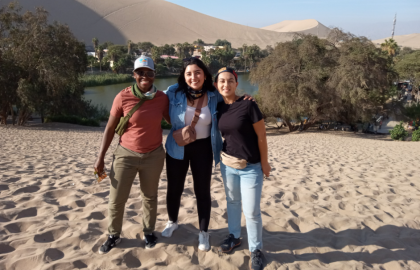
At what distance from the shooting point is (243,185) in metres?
2.38

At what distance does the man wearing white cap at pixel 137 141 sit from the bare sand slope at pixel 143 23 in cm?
10674

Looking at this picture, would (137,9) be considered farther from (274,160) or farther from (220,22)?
(274,160)

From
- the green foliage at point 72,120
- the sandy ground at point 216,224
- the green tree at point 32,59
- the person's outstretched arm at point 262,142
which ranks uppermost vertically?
the green tree at point 32,59

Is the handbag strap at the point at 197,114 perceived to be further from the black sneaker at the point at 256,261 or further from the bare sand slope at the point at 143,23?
the bare sand slope at the point at 143,23

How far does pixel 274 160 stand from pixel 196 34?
119 metres

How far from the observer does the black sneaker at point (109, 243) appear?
7.89 feet

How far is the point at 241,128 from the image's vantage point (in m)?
2.31

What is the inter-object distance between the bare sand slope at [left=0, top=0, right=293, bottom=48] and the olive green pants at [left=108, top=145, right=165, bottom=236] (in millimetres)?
106871

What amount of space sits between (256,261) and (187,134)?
45.2 inches

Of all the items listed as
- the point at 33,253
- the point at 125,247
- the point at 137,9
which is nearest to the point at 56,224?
the point at 33,253

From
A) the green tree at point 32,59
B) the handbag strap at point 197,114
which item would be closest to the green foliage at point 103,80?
the green tree at point 32,59

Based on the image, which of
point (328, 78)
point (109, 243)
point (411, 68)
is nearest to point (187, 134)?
point (109, 243)

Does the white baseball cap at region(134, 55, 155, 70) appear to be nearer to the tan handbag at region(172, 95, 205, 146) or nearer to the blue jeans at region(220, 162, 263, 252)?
the tan handbag at region(172, 95, 205, 146)

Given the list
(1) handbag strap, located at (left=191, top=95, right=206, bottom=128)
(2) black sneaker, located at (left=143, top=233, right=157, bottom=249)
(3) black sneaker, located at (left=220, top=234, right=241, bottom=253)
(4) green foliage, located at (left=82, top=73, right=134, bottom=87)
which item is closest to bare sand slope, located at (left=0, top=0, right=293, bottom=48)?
(4) green foliage, located at (left=82, top=73, right=134, bottom=87)
